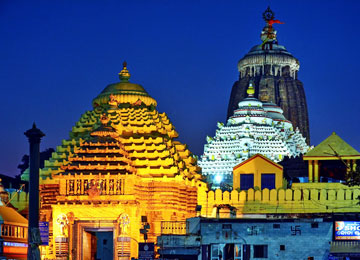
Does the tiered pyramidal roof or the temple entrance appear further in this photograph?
the temple entrance

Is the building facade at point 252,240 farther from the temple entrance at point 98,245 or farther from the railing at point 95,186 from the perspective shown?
the temple entrance at point 98,245

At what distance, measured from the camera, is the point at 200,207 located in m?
68.4

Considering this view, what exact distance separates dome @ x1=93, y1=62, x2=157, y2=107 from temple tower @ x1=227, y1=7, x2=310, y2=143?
47.4 m

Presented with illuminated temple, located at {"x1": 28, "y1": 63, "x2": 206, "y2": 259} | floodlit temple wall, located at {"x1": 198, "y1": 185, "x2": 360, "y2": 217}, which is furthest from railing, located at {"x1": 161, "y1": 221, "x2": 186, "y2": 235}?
floodlit temple wall, located at {"x1": 198, "y1": 185, "x2": 360, "y2": 217}

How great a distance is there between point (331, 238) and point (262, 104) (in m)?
54.1

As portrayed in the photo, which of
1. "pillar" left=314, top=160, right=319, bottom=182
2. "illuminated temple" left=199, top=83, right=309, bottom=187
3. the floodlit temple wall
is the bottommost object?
the floodlit temple wall

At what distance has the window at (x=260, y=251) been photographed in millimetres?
62406

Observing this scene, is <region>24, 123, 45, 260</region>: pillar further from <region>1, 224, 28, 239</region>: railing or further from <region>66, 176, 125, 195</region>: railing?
<region>66, 176, 125, 195</region>: railing

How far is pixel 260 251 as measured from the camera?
205 feet

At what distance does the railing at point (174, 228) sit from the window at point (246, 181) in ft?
30.0

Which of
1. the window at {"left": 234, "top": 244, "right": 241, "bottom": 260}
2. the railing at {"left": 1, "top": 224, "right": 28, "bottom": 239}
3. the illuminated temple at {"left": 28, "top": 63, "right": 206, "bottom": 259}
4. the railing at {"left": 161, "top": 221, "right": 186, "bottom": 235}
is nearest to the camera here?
the window at {"left": 234, "top": 244, "right": 241, "bottom": 260}

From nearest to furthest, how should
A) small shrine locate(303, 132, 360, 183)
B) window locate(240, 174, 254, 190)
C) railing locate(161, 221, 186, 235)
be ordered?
1. railing locate(161, 221, 186, 235)
2. small shrine locate(303, 132, 360, 183)
3. window locate(240, 174, 254, 190)

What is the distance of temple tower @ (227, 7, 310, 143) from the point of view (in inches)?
5059

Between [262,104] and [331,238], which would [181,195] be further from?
[262,104]
